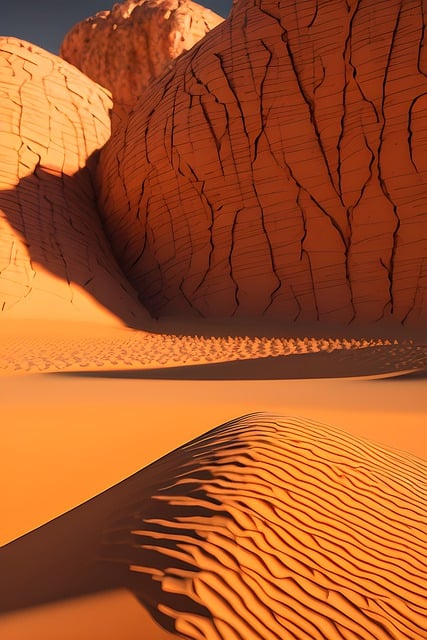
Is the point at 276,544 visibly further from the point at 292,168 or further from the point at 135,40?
the point at 135,40

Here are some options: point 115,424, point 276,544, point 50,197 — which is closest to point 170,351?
point 115,424

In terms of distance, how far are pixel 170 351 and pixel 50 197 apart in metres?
3.96

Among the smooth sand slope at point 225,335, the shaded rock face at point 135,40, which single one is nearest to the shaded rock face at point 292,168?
the smooth sand slope at point 225,335

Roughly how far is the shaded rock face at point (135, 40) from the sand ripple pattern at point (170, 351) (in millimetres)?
10901

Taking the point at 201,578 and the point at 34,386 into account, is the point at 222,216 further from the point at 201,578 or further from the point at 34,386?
the point at 201,578

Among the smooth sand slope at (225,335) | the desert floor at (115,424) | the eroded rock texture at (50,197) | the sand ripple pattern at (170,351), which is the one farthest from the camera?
the eroded rock texture at (50,197)

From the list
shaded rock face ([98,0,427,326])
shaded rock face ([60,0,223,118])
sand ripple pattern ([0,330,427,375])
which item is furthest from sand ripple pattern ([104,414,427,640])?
shaded rock face ([60,0,223,118])

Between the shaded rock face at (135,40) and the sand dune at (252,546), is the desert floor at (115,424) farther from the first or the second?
the shaded rock face at (135,40)

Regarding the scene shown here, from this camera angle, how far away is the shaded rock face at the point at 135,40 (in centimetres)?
1469

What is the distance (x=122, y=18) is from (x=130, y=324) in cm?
1249

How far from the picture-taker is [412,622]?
89 centimetres

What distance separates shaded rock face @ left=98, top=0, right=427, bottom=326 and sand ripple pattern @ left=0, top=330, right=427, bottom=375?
89cm

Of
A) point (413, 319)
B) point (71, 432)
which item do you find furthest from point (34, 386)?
point (413, 319)

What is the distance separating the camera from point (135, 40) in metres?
15.1
